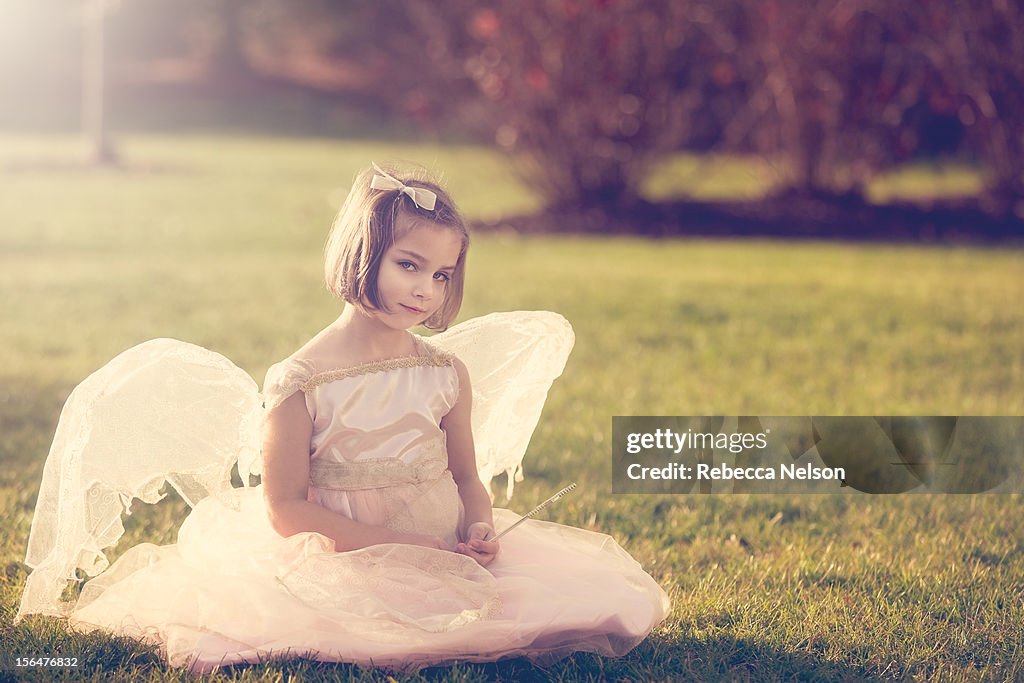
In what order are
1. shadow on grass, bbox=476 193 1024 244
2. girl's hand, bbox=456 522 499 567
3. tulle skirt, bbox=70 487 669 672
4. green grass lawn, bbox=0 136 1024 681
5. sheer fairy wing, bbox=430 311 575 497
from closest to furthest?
tulle skirt, bbox=70 487 669 672
girl's hand, bbox=456 522 499 567
green grass lawn, bbox=0 136 1024 681
sheer fairy wing, bbox=430 311 575 497
shadow on grass, bbox=476 193 1024 244

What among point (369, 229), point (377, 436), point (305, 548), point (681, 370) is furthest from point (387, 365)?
point (681, 370)

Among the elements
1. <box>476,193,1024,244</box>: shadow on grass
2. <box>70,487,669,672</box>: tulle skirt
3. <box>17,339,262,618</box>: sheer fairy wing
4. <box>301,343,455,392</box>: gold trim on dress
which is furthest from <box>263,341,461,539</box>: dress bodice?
<box>476,193,1024,244</box>: shadow on grass

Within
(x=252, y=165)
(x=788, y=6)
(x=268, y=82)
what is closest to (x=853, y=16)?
(x=788, y=6)

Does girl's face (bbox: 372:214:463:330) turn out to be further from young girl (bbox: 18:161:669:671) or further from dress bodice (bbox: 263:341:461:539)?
dress bodice (bbox: 263:341:461:539)

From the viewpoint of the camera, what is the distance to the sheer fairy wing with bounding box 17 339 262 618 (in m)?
2.78

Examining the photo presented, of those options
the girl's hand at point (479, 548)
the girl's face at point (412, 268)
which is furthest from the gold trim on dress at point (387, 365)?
the girl's hand at point (479, 548)

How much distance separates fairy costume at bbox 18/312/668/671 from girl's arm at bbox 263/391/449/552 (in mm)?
32

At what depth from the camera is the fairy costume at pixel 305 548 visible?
260cm

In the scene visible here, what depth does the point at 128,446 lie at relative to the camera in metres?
2.85

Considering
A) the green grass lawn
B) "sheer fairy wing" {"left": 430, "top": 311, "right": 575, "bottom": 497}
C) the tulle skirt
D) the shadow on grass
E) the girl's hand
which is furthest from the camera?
the shadow on grass

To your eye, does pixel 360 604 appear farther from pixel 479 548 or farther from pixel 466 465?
pixel 466 465

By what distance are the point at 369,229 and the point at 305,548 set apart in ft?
2.30

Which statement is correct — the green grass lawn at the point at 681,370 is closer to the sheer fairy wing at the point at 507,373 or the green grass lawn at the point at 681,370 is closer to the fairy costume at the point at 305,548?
the fairy costume at the point at 305,548

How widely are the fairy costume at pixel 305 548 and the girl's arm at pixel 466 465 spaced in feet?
0.13
